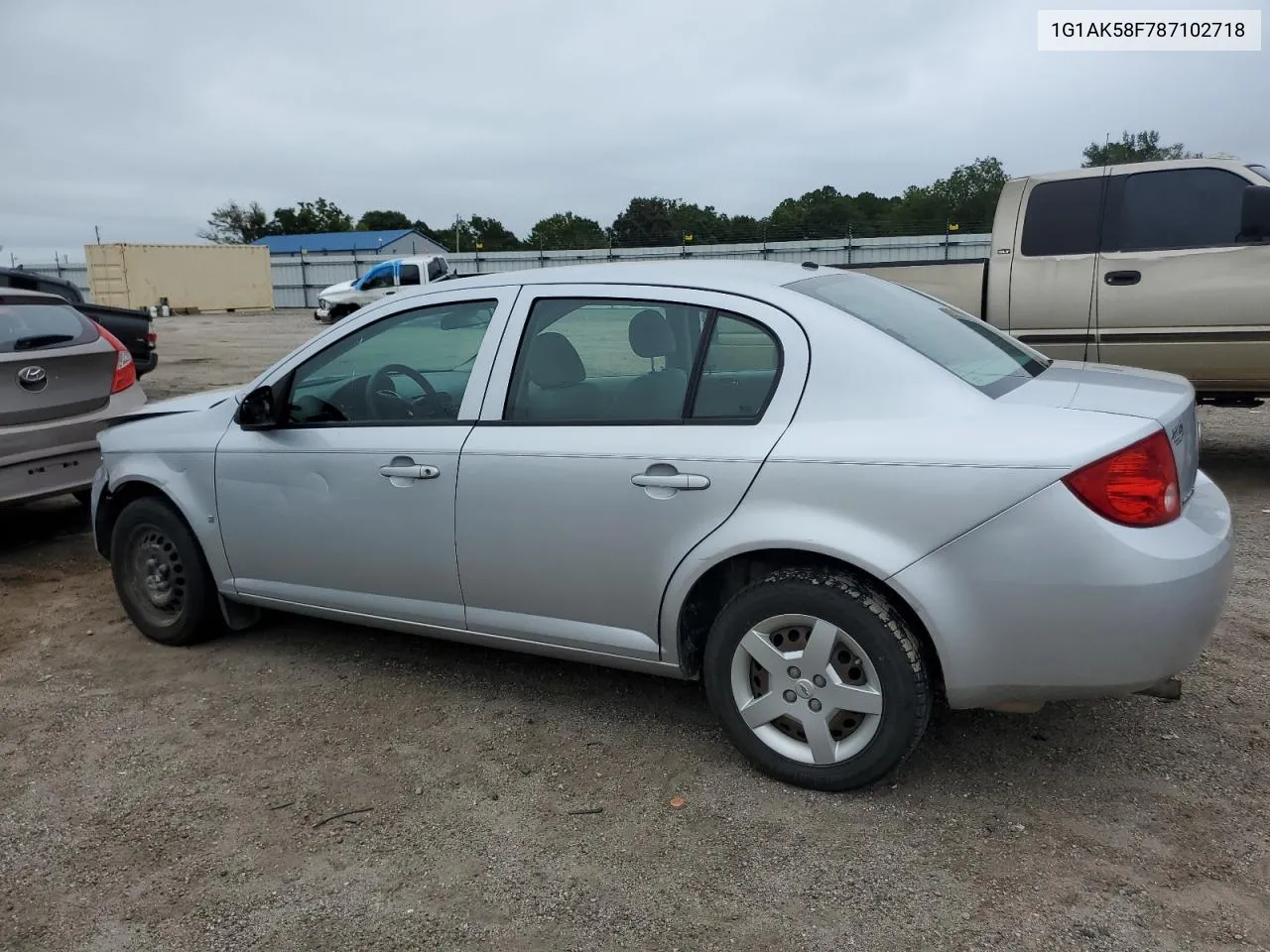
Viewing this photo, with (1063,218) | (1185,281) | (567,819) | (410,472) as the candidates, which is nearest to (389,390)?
(410,472)

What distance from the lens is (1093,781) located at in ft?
10.3

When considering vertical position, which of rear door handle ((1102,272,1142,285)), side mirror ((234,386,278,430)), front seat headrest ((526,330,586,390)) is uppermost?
rear door handle ((1102,272,1142,285))

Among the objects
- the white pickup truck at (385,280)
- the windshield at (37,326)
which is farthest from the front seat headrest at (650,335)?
the white pickup truck at (385,280)

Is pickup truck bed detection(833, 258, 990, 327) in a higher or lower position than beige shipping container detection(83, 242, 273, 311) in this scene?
lower

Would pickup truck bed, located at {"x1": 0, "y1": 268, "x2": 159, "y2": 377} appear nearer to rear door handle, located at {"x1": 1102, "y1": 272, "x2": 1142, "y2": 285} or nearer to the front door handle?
the front door handle

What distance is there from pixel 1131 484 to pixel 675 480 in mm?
1286

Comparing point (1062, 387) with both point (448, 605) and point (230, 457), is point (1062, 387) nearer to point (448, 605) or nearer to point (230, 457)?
point (448, 605)

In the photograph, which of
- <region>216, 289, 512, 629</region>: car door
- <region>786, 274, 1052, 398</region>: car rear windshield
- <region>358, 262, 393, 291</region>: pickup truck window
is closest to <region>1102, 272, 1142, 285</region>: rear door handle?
<region>786, 274, 1052, 398</region>: car rear windshield

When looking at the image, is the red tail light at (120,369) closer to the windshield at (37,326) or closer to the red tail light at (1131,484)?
the windshield at (37,326)

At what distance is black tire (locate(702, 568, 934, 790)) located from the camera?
2891 mm

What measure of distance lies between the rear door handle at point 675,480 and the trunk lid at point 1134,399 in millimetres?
923

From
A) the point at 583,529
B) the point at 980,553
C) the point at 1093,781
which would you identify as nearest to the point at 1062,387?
the point at 980,553

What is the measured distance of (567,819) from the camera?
120 inches

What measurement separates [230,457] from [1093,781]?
3.44m
